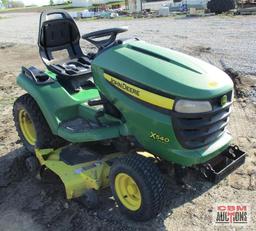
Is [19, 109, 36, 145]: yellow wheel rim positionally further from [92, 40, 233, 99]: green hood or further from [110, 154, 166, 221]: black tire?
[110, 154, 166, 221]: black tire

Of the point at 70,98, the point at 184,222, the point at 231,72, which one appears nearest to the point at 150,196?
the point at 184,222

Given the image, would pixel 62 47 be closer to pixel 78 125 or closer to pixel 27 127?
pixel 27 127

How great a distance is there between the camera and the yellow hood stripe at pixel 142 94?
9.80 feet

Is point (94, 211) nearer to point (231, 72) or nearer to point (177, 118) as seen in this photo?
point (177, 118)

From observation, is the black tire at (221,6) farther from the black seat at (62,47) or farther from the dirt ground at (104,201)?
the black seat at (62,47)

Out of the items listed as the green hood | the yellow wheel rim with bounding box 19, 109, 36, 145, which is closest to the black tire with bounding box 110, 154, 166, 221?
the green hood

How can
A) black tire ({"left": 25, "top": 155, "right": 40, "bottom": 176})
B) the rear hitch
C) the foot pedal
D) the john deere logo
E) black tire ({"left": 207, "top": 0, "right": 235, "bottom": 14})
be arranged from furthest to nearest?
1. black tire ({"left": 207, "top": 0, "right": 235, "bottom": 14})
2. black tire ({"left": 25, "top": 155, "right": 40, "bottom": 176})
3. the foot pedal
4. the rear hitch
5. the john deere logo

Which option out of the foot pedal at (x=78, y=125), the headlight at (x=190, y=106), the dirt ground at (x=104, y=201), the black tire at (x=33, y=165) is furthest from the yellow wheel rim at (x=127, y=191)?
the black tire at (x=33, y=165)

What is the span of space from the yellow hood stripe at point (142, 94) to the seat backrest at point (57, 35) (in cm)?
136

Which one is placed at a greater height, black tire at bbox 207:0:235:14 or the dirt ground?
the dirt ground

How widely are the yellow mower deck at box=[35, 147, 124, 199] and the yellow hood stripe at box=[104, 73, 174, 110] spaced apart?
73 cm

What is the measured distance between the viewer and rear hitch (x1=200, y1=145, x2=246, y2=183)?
130 inches

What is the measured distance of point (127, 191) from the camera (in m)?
3.38

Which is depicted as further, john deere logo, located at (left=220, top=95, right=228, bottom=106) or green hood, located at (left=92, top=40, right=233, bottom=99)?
john deere logo, located at (left=220, top=95, right=228, bottom=106)
